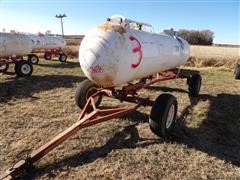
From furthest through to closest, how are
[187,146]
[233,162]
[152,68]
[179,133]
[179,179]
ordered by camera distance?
[152,68] < [179,133] < [187,146] < [233,162] < [179,179]

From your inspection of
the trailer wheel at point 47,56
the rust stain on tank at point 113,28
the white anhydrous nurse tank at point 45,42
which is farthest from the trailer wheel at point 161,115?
the trailer wheel at point 47,56

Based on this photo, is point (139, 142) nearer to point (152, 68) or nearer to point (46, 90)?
point (152, 68)

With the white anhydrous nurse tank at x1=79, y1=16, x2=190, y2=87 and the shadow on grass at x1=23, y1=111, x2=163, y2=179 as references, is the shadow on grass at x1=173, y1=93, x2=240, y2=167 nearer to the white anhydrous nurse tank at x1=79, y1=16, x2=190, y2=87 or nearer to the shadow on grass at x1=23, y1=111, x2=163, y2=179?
the shadow on grass at x1=23, y1=111, x2=163, y2=179

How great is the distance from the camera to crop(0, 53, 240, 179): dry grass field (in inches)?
178

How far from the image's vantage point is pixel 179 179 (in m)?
4.32

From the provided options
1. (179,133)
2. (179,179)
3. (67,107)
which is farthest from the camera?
(67,107)

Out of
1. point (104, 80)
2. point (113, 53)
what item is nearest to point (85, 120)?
point (104, 80)

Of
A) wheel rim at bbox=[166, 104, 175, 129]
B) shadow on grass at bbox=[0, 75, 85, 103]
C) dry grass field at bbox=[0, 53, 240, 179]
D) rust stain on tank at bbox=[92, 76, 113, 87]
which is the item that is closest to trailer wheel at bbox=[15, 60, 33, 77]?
shadow on grass at bbox=[0, 75, 85, 103]

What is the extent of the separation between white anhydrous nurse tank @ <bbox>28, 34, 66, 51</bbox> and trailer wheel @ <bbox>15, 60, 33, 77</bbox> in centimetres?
735

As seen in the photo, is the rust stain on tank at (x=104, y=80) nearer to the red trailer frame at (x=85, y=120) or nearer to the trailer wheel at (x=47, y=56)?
the red trailer frame at (x=85, y=120)

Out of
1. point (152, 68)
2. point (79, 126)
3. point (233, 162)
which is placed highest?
point (152, 68)

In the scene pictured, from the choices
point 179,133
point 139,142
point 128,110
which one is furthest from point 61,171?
point 179,133

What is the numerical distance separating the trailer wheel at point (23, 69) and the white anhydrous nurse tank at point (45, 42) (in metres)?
7.35

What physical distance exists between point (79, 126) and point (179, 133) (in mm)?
2075
